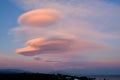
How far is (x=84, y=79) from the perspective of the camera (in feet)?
485

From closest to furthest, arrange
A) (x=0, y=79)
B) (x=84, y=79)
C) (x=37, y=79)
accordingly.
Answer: (x=0, y=79) < (x=37, y=79) < (x=84, y=79)

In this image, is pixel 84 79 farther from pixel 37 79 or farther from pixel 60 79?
pixel 37 79

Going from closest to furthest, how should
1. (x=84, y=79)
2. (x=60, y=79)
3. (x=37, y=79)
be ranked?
(x=37, y=79), (x=60, y=79), (x=84, y=79)

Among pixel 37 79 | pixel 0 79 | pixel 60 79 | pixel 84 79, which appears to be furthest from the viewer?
pixel 84 79

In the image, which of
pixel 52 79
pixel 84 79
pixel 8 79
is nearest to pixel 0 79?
pixel 8 79

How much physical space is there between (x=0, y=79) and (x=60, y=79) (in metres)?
32.7

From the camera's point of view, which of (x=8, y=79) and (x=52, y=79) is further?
(x=52, y=79)

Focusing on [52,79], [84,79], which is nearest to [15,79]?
[52,79]

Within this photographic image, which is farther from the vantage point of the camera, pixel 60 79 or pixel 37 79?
pixel 60 79

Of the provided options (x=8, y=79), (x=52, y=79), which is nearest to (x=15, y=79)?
(x=8, y=79)

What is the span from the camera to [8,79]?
11669 cm

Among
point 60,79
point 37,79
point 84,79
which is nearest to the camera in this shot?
point 37,79

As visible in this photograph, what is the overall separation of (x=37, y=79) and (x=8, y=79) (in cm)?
1446

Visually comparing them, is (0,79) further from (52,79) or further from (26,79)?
(52,79)
